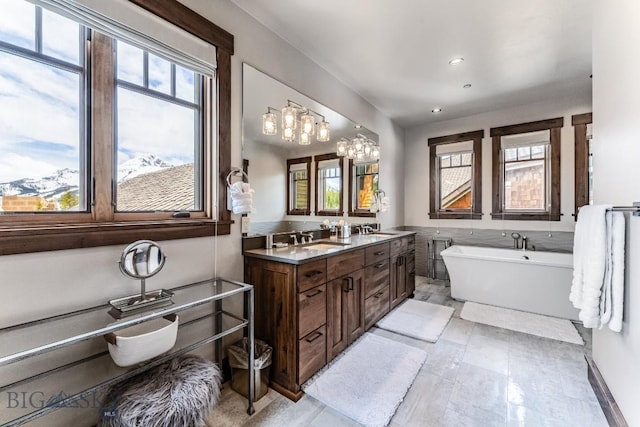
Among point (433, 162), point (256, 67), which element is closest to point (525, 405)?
point (256, 67)

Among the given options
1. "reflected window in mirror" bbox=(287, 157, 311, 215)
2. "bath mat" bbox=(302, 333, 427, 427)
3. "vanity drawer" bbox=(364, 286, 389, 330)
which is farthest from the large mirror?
"bath mat" bbox=(302, 333, 427, 427)

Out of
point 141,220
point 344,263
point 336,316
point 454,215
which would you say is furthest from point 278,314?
point 454,215

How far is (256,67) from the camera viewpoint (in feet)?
7.09

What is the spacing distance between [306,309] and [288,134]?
5.25 ft

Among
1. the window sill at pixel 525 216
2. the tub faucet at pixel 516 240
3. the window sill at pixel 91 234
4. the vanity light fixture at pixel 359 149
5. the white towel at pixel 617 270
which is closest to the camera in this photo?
the window sill at pixel 91 234

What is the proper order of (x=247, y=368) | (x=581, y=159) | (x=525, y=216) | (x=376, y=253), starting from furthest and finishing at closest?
(x=525, y=216) < (x=581, y=159) < (x=376, y=253) < (x=247, y=368)

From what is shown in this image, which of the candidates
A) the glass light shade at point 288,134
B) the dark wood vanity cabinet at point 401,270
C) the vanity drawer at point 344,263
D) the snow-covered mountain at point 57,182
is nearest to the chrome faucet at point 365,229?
the dark wood vanity cabinet at point 401,270

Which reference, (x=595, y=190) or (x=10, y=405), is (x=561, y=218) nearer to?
(x=595, y=190)

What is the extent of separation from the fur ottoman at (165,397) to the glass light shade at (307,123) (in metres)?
2.15

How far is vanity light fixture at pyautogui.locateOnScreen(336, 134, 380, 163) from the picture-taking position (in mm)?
3317

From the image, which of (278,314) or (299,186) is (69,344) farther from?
(299,186)

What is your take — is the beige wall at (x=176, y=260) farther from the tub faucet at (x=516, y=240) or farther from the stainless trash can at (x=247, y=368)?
the tub faucet at (x=516, y=240)

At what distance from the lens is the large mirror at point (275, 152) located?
84.3 inches

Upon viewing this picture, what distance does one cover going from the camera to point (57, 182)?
134 centimetres
